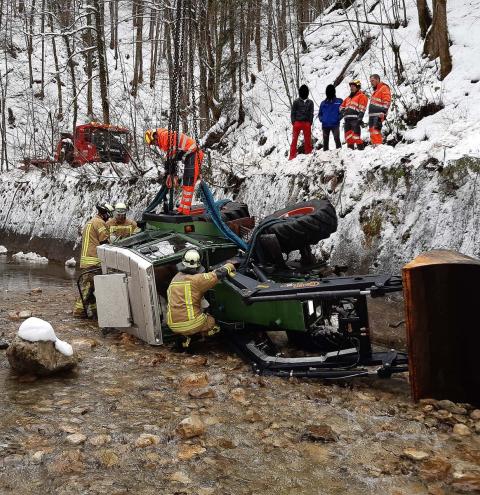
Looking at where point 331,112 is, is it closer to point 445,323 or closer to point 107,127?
point 445,323

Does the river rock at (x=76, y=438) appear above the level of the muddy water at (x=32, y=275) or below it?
below

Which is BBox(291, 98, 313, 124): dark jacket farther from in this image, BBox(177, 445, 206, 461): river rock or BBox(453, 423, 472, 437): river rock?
BBox(177, 445, 206, 461): river rock

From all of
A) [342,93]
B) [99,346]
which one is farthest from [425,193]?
[342,93]

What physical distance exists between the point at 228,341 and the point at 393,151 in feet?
15.3

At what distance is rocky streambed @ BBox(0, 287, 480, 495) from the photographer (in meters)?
3.08

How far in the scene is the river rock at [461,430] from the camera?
3.65 m

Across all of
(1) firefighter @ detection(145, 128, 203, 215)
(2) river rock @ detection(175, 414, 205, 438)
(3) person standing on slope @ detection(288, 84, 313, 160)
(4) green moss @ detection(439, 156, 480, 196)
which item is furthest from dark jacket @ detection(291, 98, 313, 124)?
(2) river rock @ detection(175, 414, 205, 438)

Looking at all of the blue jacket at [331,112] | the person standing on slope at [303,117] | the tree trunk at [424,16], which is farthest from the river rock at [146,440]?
the tree trunk at [424,16]

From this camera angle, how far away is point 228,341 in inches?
234

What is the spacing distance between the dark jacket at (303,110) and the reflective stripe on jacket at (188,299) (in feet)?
20.3

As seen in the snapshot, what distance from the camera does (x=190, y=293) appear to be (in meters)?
5.44

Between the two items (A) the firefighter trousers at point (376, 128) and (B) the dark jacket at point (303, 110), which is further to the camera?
(B) the dark jacket at point (303, 110)

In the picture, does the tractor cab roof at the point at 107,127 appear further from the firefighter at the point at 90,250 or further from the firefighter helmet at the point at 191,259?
the firefighter helmet at the point at 191,259

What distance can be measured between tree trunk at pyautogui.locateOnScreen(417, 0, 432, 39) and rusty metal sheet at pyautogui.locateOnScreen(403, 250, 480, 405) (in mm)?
10129
